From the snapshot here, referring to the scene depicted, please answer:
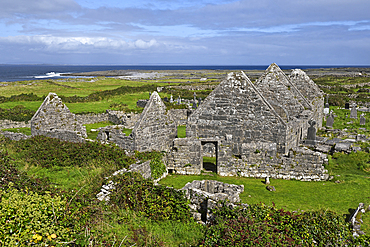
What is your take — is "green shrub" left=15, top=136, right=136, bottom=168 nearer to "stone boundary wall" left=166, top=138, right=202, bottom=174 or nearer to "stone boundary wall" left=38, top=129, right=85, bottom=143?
"stone boundary wall" left=38, top=129, right=85, bottom=143

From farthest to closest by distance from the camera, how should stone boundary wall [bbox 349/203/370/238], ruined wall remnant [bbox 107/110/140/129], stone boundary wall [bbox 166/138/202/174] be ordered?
1. ruined wall remnant [bbox 107/110/140/129]
2. stone boundary wall [bbox 166/138/202/174]
3. stone boundary wall [bbox 349/203/370/238]

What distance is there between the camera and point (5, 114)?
2744cm

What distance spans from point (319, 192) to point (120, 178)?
26.3 ft

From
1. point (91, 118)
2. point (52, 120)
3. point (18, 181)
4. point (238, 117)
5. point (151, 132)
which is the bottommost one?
point (91, 118)

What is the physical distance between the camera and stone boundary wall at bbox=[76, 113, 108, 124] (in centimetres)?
2969

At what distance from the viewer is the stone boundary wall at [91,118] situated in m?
29.7

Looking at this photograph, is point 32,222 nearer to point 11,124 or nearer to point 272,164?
point 272,164

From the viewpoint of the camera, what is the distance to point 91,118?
3053cm

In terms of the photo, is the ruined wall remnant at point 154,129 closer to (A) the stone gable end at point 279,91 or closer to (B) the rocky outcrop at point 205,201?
(B) the rocky outcrop at point 205,201

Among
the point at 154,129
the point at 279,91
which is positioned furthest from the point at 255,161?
the point at 279,91

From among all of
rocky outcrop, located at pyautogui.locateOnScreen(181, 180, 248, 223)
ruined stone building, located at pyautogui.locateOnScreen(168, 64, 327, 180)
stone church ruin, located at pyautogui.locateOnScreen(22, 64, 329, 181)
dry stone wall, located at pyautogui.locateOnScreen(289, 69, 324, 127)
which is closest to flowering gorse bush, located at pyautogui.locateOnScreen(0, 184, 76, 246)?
rocky outcrop, located at pyautogui.locateOnScreen(181, 180, 248, 223)

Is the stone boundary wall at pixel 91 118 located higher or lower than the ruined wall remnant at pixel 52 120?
lower

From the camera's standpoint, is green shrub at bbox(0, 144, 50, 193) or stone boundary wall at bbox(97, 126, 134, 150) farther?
stone boundary wall at bbox(97, 126, 134, 150)

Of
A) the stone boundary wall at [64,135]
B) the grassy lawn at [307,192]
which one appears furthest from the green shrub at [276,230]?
the stone boundary wall at [64,135]
